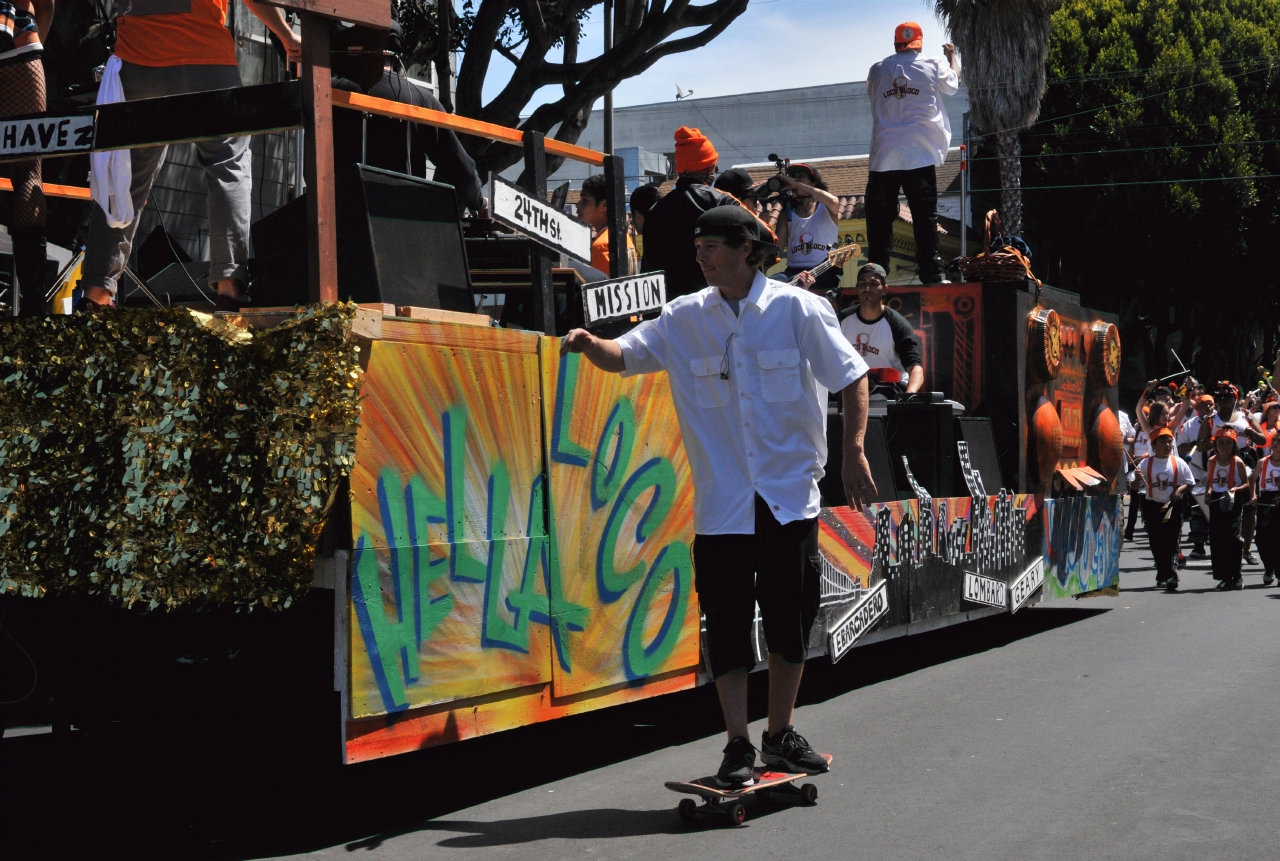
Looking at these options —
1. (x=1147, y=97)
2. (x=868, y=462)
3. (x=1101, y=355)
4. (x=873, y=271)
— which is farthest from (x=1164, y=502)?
(x=1147, y=97)

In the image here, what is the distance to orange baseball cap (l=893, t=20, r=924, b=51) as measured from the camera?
32.4ft

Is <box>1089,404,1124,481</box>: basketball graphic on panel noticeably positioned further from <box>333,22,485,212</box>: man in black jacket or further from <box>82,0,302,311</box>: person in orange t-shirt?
<box>82,0,302,311</box>: person in orange t-shirt

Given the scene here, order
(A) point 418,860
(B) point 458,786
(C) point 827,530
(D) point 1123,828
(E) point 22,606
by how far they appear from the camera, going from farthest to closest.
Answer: (C) point 827,530
(B) point 458,786
(E) point 22,606
(D) point 1123,828
(A) point 418,860

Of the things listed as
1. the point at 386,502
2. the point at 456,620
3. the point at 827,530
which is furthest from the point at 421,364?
the point at 827,530

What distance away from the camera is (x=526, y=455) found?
207 inches

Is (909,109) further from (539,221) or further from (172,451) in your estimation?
(172,451)

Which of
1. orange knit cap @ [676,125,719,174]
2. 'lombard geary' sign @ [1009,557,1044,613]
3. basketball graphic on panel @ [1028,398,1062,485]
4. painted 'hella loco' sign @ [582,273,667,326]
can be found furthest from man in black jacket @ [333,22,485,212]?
'lombard geary' sign @ [1009,557,1044,613]

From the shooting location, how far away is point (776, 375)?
511 centimetres

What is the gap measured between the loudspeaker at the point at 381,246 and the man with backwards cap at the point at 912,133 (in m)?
4.99

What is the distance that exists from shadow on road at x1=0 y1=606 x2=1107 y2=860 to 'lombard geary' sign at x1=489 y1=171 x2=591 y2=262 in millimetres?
1930

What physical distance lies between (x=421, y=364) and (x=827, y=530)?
2.61 meters

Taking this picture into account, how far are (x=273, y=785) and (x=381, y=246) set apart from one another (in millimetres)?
2079

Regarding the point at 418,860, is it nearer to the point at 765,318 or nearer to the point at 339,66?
the point at 765,318

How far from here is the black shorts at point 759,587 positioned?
5055mm
